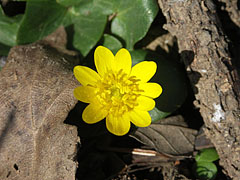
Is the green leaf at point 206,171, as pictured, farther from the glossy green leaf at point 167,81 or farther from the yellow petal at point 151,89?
the yellow petal at point 151,89

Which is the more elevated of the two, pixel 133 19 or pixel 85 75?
pixel 133 19

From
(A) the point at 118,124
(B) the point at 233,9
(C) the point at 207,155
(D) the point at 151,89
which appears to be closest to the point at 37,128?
(A) the point at 118,124

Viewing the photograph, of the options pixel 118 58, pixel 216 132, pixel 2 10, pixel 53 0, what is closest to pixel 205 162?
pixel 216 132

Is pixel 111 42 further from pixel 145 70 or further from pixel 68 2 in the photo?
pixel 145 70

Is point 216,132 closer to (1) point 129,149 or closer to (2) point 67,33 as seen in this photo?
(1) point 129,149

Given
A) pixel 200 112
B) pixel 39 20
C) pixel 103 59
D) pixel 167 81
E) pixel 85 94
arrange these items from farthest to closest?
pixel 39 20, pixel 167 81, pixel 200 112, pixel 103 59, pixel 85 94

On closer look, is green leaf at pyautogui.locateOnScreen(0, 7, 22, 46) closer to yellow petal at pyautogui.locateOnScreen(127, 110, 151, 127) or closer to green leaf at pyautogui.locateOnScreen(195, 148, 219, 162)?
yellow petal at pyautogui.locateOnScreen(127, 110, 151, 127)

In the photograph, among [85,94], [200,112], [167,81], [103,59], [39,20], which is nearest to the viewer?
[85,94]
